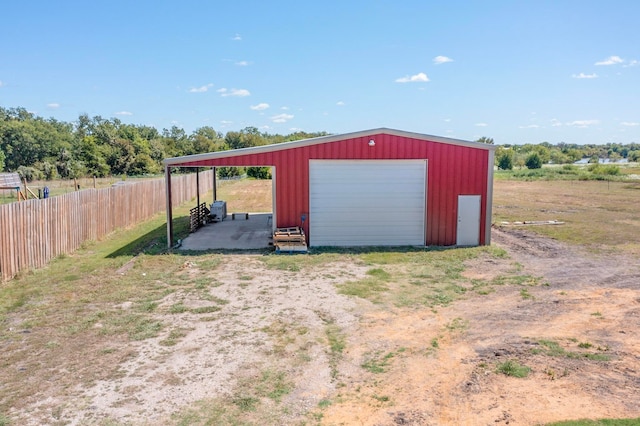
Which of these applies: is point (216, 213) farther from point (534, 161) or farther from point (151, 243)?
point (534, 161)

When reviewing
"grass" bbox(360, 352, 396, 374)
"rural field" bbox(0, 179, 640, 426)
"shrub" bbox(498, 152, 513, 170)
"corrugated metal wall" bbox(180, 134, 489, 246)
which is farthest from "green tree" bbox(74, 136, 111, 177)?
"shrub" bbox(498, 152, 513, 170)

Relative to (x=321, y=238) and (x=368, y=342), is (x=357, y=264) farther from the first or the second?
(x=368, y=342)

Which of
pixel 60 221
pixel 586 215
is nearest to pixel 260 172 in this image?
pixel 586 215

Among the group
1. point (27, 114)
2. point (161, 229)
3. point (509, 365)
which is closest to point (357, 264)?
point (509, 365)

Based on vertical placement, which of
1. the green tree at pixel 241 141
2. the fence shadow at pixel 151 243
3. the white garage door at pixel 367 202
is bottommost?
the fence shadow at pixel 151 243

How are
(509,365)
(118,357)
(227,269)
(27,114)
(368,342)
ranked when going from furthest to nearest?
(27,114), (227,269), (368,342), (118,357), (509,365)

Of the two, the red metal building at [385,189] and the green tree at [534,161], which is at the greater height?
the green tree at [534,161]

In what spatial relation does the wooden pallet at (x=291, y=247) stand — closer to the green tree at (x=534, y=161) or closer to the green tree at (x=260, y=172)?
the green tree at (x=260, y=172)

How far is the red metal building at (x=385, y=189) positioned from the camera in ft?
50.5

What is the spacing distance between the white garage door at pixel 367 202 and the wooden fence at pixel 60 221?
292 inches

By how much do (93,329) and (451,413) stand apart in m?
6.05

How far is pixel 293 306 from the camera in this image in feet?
30.1

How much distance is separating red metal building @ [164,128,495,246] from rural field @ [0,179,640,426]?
2157 millimetres

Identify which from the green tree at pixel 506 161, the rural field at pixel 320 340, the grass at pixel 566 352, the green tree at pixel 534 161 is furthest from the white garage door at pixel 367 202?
the green tree at pixel 506 161
